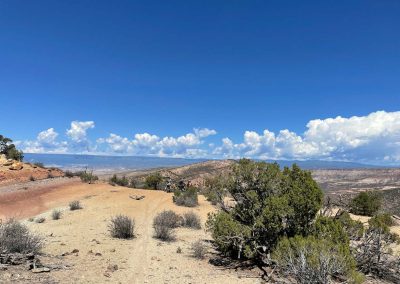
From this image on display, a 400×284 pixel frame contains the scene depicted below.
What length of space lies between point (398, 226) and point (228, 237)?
53.4 feet

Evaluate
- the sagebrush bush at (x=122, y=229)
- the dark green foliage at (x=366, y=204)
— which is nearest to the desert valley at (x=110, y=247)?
the sagebrush bush at (x=122, y=229)

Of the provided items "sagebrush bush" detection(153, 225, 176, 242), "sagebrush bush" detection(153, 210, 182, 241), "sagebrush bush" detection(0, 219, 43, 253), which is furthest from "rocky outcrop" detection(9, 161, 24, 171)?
"sagebrush bush" detection(0, 219, 43, 253)

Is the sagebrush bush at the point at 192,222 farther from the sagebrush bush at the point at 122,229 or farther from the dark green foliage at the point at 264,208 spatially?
the dark green foliage at the point at 264,208

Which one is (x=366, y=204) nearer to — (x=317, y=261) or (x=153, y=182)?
(x=153, y=182)

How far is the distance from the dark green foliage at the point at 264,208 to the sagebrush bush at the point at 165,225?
363 cm

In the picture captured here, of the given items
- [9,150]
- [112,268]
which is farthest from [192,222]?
[9,150]

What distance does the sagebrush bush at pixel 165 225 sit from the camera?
1686 cm

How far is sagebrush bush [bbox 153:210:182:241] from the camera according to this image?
55.3 ft

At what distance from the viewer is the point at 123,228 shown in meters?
16.4

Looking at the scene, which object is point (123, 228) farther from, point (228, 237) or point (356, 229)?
point (356, 229)

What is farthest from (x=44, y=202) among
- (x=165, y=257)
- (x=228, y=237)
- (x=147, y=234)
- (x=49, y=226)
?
(x=228, y=237)

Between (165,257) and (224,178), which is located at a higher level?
(224,178)

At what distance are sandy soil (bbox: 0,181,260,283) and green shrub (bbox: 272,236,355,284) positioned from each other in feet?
5.56

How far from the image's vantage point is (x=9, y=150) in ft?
192
